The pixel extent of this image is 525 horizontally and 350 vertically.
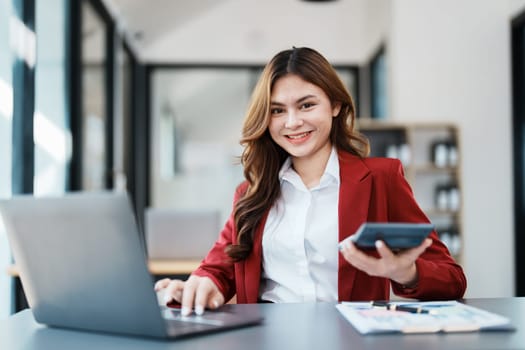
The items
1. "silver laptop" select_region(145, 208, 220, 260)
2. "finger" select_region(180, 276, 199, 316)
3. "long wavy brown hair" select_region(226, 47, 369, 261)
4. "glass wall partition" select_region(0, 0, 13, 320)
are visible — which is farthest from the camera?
"silver laptop" select_region(145, 208, 220, 260)

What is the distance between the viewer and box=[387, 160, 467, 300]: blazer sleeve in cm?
144

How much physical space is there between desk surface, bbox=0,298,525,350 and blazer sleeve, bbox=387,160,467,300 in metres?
0.22

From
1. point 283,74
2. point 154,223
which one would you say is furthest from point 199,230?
point 283,74

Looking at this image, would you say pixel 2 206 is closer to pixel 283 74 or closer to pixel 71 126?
pixel 283 74

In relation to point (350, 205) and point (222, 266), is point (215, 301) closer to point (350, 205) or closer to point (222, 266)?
point (222, 266)

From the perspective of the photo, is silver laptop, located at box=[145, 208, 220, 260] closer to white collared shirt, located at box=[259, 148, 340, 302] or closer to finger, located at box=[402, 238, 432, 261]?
white collared shirt, located at box=[259, 148, 340, 302]

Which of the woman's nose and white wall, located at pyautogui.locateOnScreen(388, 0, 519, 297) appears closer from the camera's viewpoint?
the woman's nose

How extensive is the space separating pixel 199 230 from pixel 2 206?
2.71m

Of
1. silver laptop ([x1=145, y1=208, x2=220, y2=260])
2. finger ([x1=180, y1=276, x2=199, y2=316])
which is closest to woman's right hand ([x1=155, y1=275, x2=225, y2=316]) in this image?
finger ([x1=180, y1=276, x2=199, y2=316])

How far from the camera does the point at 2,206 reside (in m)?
1.14

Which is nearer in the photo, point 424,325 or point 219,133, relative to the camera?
point 424,325

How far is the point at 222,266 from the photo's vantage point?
1746 mm

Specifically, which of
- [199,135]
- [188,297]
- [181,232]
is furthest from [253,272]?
[199,135]

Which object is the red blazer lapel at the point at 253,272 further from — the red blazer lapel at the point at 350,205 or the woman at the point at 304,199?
the red blazer lapel at the point at 350,205
